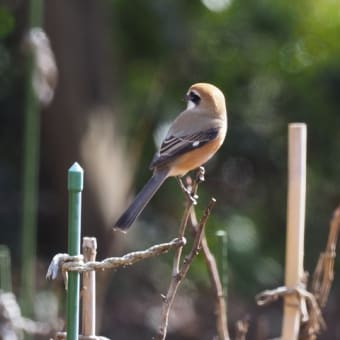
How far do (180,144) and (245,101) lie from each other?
187 centimetres

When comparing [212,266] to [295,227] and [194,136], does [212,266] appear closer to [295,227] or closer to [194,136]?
[295,227]

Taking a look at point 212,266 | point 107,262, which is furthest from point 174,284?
point 212,266

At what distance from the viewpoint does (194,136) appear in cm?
261

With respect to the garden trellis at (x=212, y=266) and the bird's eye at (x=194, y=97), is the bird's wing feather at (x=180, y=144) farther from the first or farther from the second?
the garden trellis at (x=212, y=266)

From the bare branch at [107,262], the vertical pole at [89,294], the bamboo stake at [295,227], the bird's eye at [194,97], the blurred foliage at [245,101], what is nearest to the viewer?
the bare branch at [107,262]

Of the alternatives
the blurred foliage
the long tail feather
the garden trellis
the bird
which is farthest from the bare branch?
the blurred foliage

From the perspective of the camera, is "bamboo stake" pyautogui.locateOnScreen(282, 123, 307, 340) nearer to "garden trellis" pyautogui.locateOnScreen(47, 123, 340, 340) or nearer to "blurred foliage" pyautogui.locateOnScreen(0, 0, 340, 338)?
"garden trellis" pyautogui.locateOnScreen(47, 123, 340, 340)

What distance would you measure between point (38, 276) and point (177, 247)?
346 centimetres

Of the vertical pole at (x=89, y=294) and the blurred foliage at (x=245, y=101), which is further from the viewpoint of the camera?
the blurred foliage at (x=245, y=101)

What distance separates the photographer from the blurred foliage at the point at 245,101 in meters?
4.24

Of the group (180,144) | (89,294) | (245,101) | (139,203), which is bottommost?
(89,294)

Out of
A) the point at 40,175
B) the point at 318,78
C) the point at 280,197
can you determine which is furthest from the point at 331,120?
the point at 40,175

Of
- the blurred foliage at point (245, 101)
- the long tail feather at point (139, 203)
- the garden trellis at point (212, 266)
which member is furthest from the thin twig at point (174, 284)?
the blurred foliage at point (245, 101)

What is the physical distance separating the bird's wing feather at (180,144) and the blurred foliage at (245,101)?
1492 millimetres
